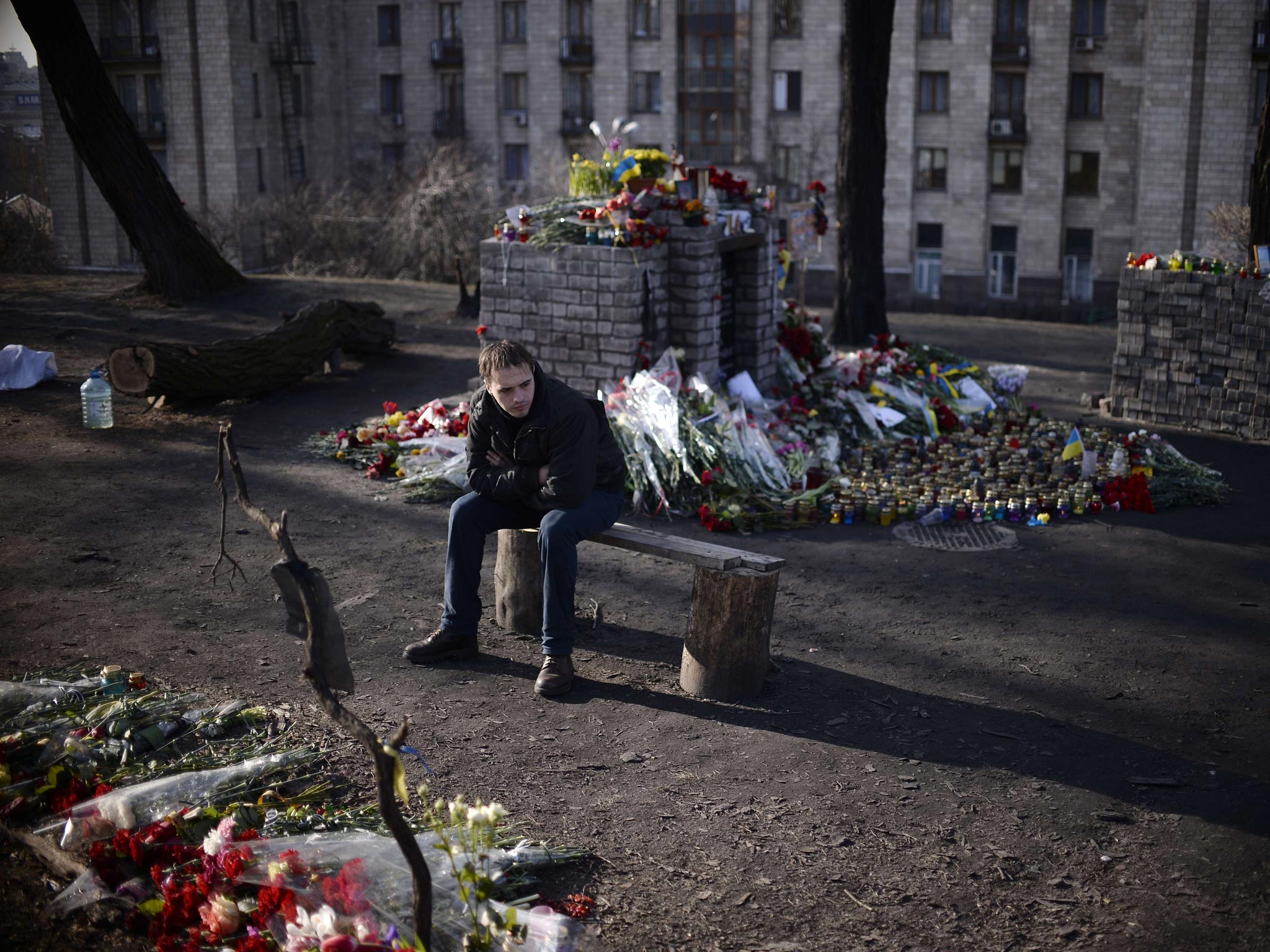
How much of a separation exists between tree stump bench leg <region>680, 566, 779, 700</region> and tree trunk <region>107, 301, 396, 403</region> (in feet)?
22.1

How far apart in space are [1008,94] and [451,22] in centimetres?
1843

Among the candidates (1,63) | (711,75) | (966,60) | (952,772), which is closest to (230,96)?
(711,75)

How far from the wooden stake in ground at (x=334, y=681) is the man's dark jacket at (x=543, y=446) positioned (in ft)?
5.97

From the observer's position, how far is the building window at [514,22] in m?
42.0

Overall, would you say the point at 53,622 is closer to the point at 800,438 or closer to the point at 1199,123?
the point at 800,438

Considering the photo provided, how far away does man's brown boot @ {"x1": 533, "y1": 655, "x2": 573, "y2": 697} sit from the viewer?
227 inches

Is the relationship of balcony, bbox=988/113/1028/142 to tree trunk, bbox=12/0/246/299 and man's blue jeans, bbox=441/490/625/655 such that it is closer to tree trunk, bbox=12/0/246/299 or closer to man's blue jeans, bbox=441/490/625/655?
tree trunk, bbox=12/0/246/299

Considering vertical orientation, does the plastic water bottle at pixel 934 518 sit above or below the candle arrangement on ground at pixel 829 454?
below

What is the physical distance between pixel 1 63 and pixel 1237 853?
19693mm

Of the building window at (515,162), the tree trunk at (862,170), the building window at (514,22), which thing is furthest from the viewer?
the building window at (515,162)

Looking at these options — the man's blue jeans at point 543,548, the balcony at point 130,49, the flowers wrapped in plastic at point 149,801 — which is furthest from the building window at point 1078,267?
the flowers wrapped in plastic at point 149,801

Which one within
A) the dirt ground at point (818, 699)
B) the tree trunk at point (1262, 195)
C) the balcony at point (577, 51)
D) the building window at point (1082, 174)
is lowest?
the dirt ground at point (818, 699)

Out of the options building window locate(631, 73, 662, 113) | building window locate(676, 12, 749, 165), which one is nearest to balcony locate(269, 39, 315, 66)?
building window locate(631, 73, 662, 113)

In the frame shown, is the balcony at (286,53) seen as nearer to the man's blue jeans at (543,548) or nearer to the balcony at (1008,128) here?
the balcony at (1008,128)
